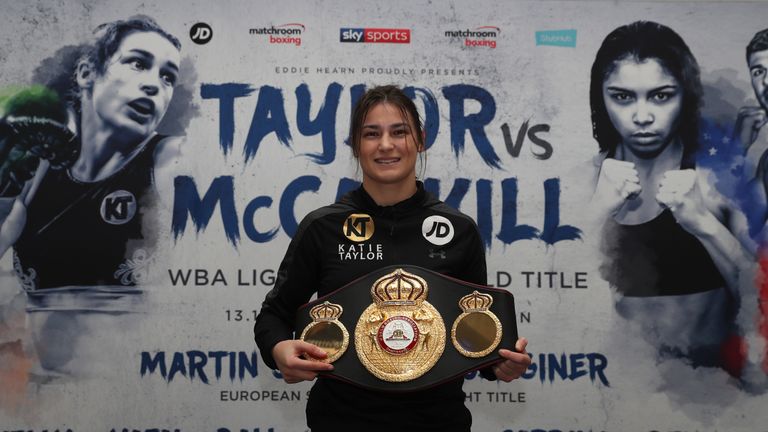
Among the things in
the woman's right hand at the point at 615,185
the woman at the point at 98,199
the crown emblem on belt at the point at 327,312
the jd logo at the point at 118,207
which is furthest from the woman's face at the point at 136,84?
the woman's right hand at the point at 615,185

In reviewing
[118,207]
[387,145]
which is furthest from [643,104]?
[118,207]

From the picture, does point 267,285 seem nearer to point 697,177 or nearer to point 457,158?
point 457,158

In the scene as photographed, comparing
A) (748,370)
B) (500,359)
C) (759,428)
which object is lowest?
(759,428)

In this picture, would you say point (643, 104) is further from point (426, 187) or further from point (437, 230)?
point (437, 230)

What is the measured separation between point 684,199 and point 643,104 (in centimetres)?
40

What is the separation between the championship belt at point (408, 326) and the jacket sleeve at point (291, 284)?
2.5 inches

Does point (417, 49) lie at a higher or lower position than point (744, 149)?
higher

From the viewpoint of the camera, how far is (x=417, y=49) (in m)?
2.69

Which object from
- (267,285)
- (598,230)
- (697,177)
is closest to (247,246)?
(267,285)

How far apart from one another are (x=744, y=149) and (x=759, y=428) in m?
1.07

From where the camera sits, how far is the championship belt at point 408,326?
4.43ft

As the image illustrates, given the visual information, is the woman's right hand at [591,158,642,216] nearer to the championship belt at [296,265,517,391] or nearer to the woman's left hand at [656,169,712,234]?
the woman's left hand at [656,169,712,234]

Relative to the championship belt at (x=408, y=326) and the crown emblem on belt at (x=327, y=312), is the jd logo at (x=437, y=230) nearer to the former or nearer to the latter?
the championship belt at (x=408, y=326)

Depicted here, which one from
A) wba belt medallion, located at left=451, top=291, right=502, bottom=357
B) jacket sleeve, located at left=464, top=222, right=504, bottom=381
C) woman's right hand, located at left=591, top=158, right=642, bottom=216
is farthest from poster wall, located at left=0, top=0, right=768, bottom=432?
wba belt medallion, located at left=451, top=291, right=502, bottom=357
